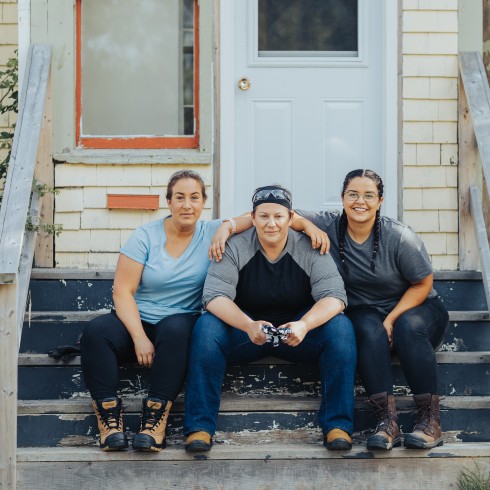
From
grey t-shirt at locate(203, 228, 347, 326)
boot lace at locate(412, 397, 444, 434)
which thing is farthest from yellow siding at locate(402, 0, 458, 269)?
boot lace at locate(412, 397, 444, 434)

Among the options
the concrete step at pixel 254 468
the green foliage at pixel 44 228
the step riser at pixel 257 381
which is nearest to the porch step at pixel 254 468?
the concrete step at pixel 254 468

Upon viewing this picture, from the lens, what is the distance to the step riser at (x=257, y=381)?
464cm

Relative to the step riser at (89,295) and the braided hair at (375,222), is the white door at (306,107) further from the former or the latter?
the braided hair at (375,222)

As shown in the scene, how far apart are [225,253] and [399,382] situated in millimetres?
1011

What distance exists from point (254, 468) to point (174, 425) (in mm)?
438

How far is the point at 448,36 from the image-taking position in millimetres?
5840

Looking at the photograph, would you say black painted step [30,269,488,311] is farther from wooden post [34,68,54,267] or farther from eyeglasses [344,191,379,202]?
eyeglasses [344,191,379,202]

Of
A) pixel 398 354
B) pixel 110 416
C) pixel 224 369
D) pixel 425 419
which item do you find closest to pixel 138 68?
pixel 224 369

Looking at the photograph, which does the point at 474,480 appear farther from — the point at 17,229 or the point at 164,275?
the point at 17,229

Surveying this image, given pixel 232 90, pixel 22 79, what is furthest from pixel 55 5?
pixel 232 90

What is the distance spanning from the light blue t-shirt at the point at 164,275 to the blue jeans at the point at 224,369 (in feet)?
0.71

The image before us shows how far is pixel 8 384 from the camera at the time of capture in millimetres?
4219

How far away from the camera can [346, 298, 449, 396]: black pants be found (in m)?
4.29

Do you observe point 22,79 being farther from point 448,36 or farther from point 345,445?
point 345,445
